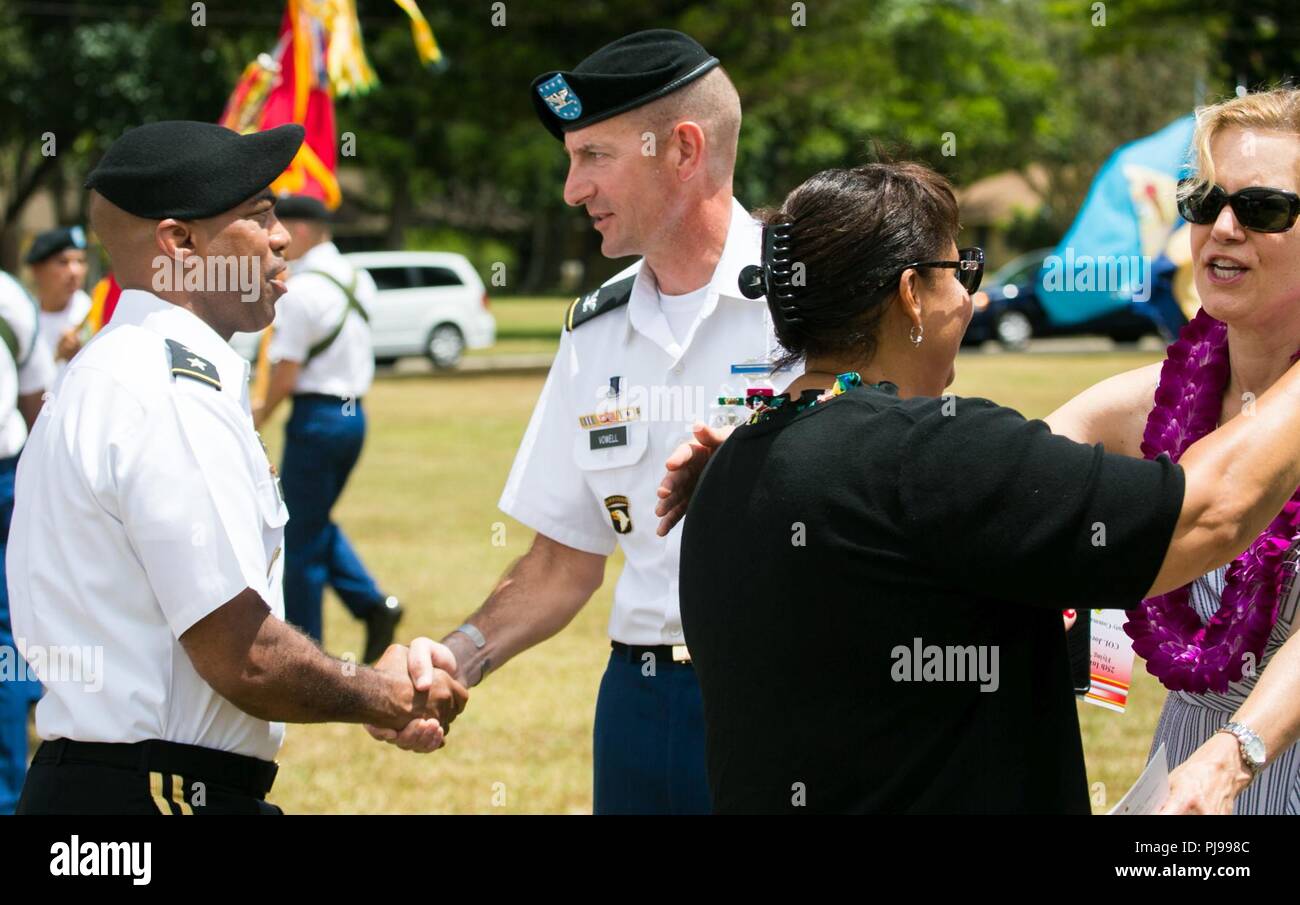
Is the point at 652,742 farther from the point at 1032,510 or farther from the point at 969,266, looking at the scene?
the point at 1032,510

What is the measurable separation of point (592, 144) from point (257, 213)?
0.74 metres

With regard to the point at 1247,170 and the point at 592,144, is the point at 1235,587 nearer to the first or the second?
the point at 1247,170

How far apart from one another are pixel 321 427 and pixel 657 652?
16.2 ft

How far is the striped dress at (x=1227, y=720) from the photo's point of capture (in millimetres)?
2814

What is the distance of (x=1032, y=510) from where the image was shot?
2.01 m

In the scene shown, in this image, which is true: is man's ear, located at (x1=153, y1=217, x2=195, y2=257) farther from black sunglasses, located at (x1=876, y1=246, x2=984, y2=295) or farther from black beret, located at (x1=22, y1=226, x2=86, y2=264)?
black beret, located at (x1=22, y1=226, x2=86, y2=264)

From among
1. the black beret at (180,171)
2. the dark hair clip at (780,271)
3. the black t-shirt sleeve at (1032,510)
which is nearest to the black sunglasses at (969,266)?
the dark hair clip at (780,271)

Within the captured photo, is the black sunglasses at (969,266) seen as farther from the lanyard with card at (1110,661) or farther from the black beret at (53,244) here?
the black beret at (53,244)

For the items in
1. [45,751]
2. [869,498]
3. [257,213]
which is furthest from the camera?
[257,213]

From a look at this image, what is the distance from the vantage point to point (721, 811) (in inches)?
94.3

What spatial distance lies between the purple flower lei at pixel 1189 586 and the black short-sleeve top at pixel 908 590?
2.32ft

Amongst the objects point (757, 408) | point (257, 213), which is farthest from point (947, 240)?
point (257, 213)

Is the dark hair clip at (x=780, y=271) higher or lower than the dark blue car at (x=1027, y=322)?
higher

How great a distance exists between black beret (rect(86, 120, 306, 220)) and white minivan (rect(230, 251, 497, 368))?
2492cm
